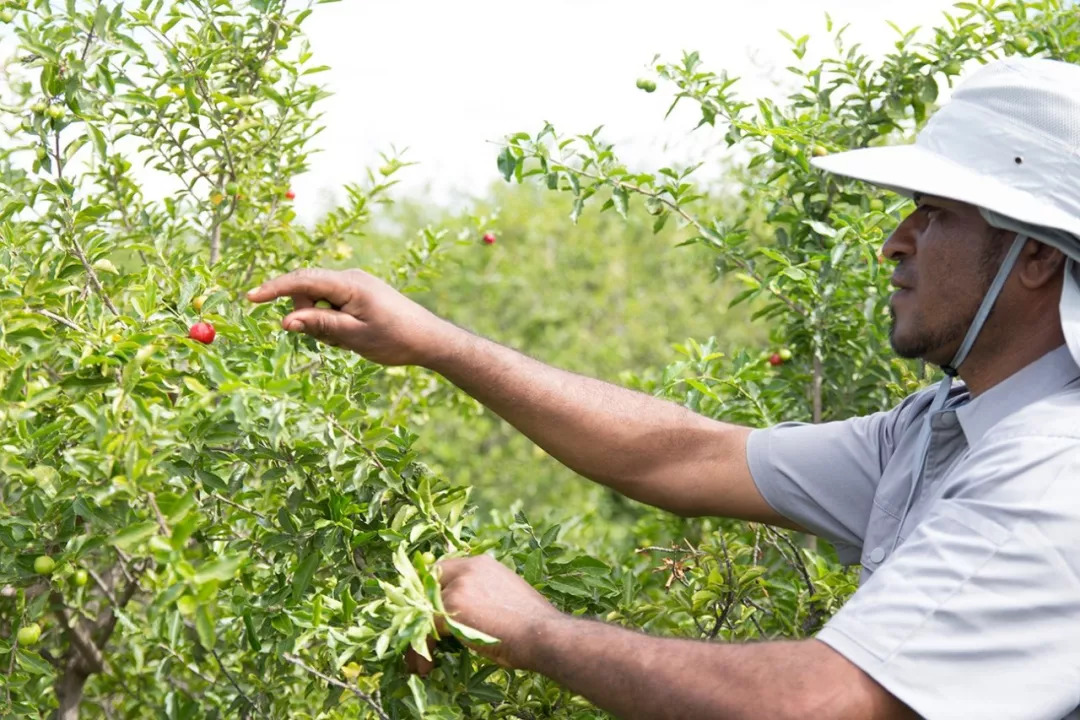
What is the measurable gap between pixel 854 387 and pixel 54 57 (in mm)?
2081

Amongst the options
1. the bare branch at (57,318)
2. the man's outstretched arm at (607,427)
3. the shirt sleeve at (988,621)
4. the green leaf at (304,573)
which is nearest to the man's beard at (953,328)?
Result: the shirt sleeve at (988,621)

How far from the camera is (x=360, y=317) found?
209 centimetres

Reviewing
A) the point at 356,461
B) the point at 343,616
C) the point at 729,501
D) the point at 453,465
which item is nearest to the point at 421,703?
the point at 343,616

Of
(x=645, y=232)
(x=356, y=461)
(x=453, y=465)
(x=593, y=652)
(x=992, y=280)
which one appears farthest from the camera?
(x=645, y=232)

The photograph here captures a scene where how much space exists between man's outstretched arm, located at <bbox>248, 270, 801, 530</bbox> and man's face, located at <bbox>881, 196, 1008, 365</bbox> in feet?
1.62

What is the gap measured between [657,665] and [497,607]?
0.28 metres

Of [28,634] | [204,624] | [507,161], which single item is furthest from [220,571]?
[507,161]

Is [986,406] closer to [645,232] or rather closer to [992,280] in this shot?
[992,280]

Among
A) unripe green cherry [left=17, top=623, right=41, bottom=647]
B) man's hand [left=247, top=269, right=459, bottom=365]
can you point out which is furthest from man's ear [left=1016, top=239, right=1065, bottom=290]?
unripe green cherry [left=17, top=623, right=41, bottom=647]

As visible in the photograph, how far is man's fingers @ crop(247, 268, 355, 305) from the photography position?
A: 6.48ft

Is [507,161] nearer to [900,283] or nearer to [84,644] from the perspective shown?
[900,283]

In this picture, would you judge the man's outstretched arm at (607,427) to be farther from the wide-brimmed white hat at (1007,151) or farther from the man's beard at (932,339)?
the wide-brimmed white hat at (1007,151)

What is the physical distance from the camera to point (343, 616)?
1917 millimetres

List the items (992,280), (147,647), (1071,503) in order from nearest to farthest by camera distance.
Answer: (1071,503) → (992,280) → (147,647)
